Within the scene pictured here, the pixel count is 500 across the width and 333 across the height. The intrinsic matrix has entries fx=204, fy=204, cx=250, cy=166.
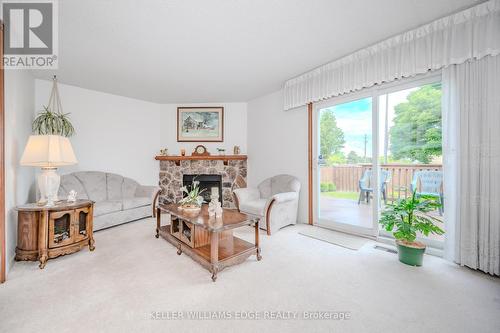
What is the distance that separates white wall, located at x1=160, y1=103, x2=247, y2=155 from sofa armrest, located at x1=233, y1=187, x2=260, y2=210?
5.07ft

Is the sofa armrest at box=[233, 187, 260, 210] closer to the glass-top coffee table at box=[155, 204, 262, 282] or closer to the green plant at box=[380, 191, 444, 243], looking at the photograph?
the glass-top coffee table at box=[155, 204, 262, 282]

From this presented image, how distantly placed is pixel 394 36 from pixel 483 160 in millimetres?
1772

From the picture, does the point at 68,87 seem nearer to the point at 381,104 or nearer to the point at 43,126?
the point at 43,126

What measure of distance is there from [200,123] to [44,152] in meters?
3.23

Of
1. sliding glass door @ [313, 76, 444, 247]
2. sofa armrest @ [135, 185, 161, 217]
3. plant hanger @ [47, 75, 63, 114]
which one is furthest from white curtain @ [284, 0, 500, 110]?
plant hanger @ [47, 75, 63, 114]

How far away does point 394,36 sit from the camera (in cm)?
261

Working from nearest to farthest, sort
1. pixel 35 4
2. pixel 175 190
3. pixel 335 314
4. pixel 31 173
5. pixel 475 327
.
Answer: pixel 475 327, pixel 335 314, pixel 35 4, pixel 31 173, pixel 175 190

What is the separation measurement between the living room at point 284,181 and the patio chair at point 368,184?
0.11 ft

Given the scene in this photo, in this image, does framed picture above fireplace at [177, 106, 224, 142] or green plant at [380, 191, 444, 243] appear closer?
green plant at [380, 191, 444, 243]

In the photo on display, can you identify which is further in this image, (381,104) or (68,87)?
(68,87)

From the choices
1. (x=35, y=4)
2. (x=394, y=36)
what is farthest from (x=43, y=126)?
(x=394, y=36)

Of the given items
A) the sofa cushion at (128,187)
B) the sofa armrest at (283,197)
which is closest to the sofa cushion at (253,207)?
the sofa armrest at (283,197)

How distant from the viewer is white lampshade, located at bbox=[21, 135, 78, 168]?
237 centimetres

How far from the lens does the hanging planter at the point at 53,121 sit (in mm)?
3344
